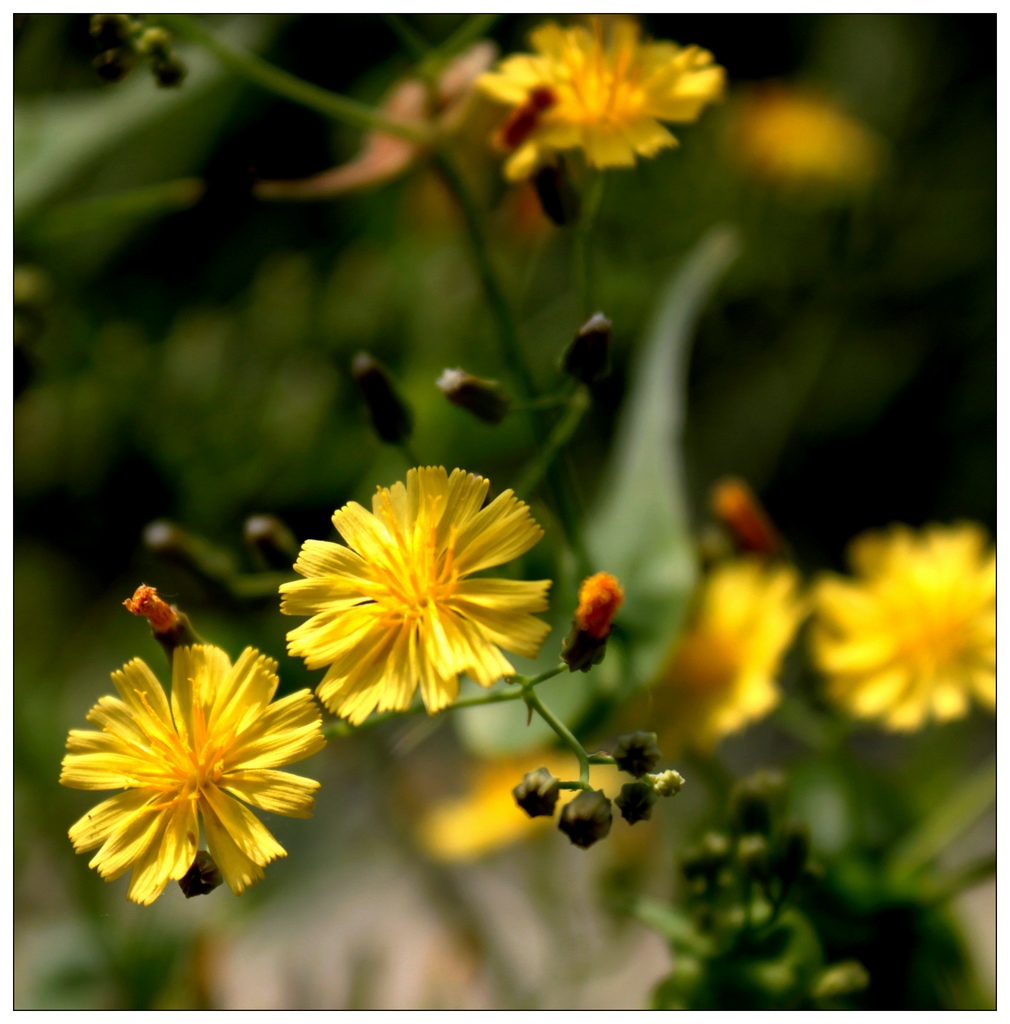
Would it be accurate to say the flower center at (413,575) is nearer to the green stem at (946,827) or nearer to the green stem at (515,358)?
the green stem at (515,358)

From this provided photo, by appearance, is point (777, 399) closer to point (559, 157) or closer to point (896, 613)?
point (896, 613)

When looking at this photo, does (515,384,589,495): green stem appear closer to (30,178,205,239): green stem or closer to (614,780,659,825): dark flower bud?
(614,780,659,825): dark flower bud

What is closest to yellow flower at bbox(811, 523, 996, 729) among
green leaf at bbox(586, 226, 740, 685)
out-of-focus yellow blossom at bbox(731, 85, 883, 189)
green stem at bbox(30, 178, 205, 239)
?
green leaf at bbox(586, 226, 740, 685)

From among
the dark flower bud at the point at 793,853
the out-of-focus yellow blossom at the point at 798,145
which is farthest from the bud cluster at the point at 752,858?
the out-of-focus yellow blossom at the point at 798,145

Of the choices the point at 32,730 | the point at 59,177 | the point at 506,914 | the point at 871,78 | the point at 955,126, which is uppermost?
the point at 871,78

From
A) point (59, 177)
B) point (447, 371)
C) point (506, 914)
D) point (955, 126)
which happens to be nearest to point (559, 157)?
point (447, 371)

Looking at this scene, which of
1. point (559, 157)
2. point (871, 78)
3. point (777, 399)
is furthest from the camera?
point (871, 78)
